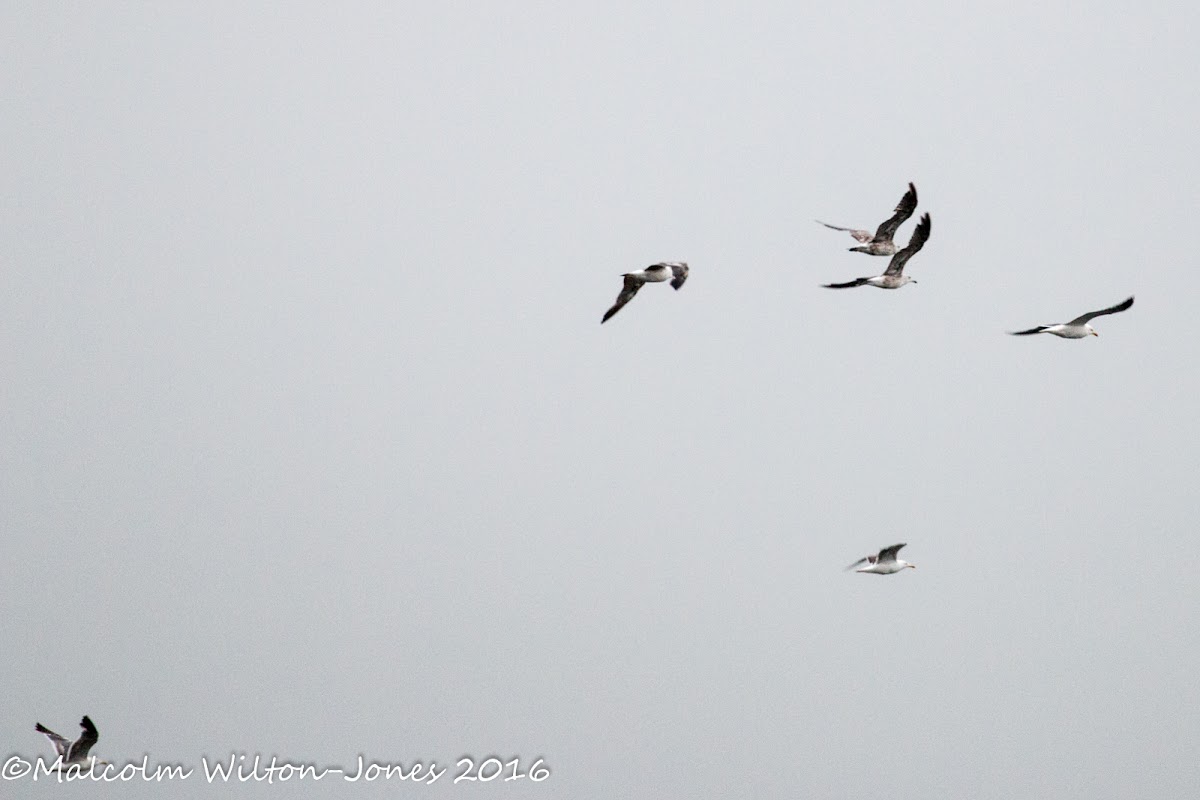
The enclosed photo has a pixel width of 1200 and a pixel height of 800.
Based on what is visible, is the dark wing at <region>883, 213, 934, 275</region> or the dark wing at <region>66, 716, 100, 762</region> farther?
the dark wing at <region>883, 213, 934, 275</region>

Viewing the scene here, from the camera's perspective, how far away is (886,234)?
95.1ft

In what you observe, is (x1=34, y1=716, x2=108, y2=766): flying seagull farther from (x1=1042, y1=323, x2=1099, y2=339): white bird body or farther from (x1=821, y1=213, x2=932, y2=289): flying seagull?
(x1=1042, y1=323, x2=1099, y2=339): white bird body

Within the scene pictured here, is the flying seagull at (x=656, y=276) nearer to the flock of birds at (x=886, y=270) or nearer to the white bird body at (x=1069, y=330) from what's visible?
the flock of birds at (x=886, y=270)

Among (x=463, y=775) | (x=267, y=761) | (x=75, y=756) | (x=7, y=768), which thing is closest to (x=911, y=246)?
(x=463, y=775)

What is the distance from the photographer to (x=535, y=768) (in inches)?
1393

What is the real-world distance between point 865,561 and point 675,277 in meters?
5.84

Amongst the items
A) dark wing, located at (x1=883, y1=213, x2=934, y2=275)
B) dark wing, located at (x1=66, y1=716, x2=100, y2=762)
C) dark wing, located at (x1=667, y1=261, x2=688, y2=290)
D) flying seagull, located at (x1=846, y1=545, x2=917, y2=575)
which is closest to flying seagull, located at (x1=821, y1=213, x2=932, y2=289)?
dark wing, located at (x1=883, y1=213, x2=934, y2=275)

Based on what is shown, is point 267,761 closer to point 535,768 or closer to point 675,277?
point 535,768

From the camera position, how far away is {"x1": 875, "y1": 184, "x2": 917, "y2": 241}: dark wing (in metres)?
27.8

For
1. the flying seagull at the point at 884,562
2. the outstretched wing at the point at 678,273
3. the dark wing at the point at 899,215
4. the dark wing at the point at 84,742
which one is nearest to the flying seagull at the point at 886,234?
the dark wing at the point at 899,215

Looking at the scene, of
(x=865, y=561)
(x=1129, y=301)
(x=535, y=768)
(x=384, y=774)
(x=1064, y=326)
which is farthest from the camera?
(x=384, y=774)

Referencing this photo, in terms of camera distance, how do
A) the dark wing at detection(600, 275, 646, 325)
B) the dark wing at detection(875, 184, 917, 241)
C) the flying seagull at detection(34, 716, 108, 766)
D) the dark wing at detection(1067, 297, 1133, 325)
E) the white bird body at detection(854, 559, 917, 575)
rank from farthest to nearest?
the dark wing at detection(600, 275, 646, 325)
the white bird body at detection(854, 559, 917, 575)
the dark wing at detection(875, 184, 917, 241)
the flying seagull at detection(34, 716, 108, 766)
the dark wing at detection(1067, 297, 1133, 325)

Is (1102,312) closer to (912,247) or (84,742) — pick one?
(912,247)

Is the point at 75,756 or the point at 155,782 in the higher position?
the point at 155,782
